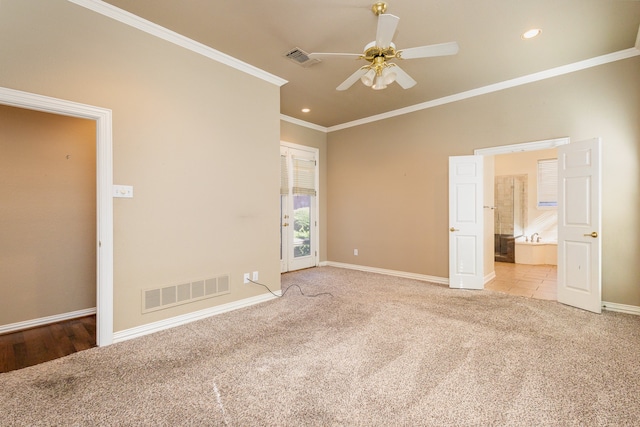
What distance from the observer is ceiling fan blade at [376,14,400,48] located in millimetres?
2080

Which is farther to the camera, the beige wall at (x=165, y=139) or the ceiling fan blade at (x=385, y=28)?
the beige wall at (x=165, y=139)

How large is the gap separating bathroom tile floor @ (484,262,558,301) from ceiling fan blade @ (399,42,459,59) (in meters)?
3.71

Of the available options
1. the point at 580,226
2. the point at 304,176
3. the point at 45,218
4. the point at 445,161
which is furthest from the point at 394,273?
the point at 45,218

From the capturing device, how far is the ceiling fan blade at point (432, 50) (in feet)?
7.77

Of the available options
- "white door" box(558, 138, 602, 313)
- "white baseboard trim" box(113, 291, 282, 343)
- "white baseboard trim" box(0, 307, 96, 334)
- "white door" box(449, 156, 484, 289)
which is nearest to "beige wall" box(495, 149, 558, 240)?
"white door" box(449, 156, 484, 289)

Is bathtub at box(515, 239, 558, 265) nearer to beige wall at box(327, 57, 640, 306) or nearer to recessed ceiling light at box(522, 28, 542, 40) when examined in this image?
beige wall at box(327, 57, 640, 306)

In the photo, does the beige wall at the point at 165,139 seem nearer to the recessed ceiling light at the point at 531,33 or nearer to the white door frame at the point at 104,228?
the white door frame at the point at 104,228

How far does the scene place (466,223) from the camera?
15.0 ft

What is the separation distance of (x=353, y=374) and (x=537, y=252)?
6613 millimetres

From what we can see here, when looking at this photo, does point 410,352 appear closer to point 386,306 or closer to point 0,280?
point 386,306

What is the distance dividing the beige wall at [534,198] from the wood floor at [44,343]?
883 cm

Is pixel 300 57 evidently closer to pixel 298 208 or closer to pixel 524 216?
pixel 298 208

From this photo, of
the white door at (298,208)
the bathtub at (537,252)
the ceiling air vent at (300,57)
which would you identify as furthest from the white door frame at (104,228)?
the bathtub at (537,252)

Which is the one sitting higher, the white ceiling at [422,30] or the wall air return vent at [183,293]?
the white ceiling at [422,30]
